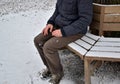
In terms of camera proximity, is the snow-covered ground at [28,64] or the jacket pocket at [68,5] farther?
the snow-covered ground at [28,64]

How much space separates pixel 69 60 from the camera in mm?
4758

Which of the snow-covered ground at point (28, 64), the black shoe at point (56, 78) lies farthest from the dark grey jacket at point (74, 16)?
the snow-covered ground at point (28, 64)

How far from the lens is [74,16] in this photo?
3.77 metres

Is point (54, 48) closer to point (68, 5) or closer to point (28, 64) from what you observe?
point (68, 5)

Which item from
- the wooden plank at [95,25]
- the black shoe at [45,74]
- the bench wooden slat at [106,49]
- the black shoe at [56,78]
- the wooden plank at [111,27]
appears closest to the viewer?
the bench wooden slat at [106,49]

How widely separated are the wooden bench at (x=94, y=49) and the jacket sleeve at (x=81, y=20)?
0.72 ft

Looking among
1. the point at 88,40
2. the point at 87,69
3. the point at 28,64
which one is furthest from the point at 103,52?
the point at 28,64

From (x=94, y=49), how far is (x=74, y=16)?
0.59 meters

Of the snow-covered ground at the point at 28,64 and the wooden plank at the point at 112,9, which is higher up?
the wooden plank at the point at 112,9

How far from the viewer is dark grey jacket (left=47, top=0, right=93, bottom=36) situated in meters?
3.60

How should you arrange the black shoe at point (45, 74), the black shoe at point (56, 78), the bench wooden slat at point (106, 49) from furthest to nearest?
1. the black shoe at point (45, 74)
2. the black shoe at point (56, 78)
3. the bench wooden slat at point (106, 49)

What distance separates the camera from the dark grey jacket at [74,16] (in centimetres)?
360

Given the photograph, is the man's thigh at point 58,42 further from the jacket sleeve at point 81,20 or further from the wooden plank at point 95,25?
the wooden plank at point 95,25

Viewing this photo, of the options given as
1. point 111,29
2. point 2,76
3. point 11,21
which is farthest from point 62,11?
point 11,21
